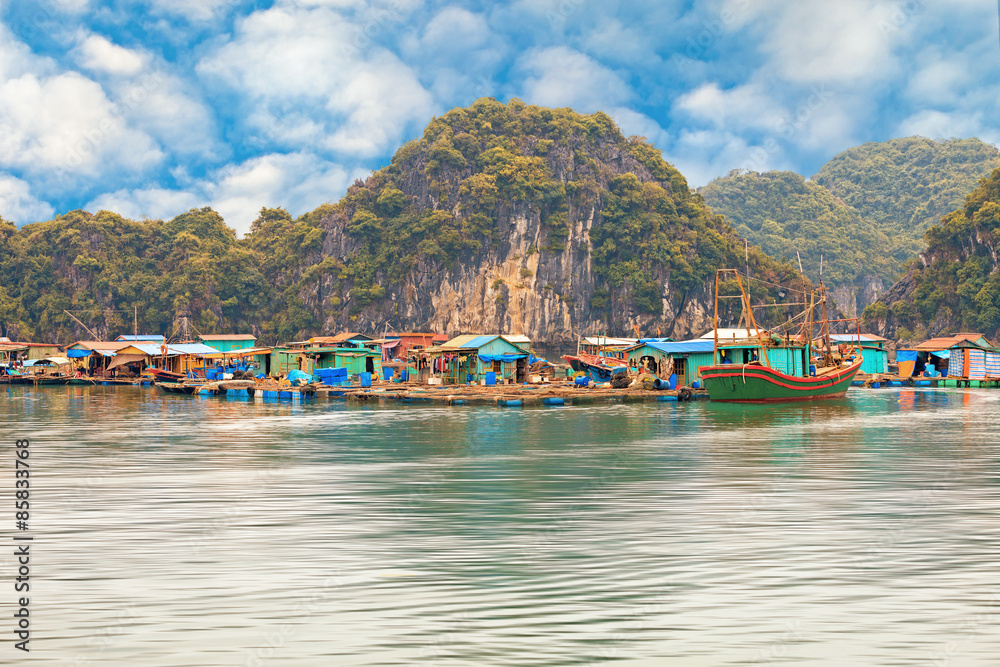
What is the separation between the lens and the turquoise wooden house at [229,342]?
3428 inches

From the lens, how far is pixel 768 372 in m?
42.2

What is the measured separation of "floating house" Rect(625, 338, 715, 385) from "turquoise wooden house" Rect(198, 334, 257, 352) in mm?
50163

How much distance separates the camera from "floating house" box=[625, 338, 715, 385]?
49.8 meters

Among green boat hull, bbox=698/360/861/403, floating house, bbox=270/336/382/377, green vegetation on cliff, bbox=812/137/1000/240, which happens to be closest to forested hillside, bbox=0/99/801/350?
floating house, bbox=270/336/382/377

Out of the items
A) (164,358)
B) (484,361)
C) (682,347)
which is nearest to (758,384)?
(682,347)

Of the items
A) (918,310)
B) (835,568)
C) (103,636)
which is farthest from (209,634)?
(918,310)

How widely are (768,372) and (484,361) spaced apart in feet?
64.5

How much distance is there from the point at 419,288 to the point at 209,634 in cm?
10985

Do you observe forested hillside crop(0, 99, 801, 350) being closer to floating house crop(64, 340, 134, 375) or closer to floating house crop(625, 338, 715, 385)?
floating house crop(64, 340, 134, 375)

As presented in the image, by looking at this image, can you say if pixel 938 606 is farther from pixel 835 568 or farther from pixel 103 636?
pixel 103 636

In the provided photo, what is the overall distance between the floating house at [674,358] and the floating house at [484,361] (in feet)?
26.3

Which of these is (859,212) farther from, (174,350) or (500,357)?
(174,350)

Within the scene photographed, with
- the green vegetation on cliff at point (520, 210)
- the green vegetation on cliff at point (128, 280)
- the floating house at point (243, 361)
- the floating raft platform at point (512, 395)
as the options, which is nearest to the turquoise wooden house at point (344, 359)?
the floating house at point (243, 361)

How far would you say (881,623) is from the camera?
9.37 metres
